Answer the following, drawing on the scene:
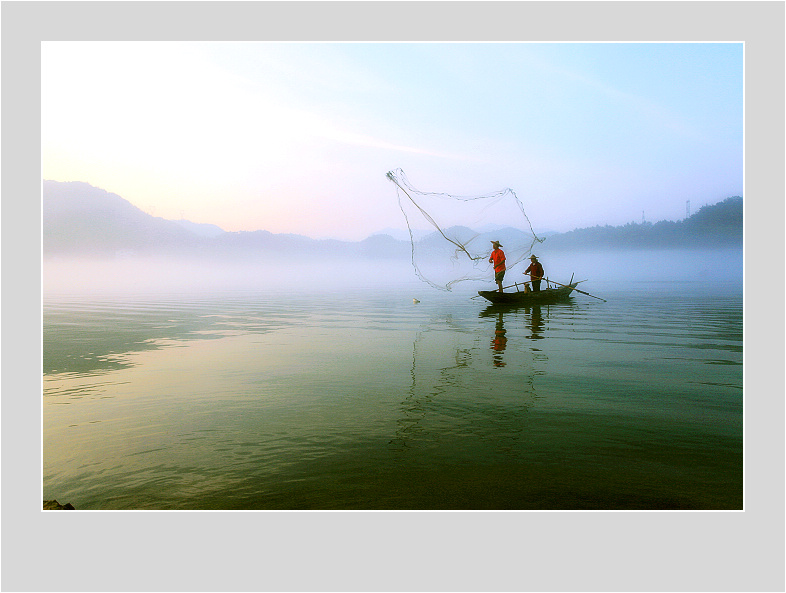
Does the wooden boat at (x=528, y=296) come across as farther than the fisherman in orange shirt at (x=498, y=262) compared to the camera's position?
No

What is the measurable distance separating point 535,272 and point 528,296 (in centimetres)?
227

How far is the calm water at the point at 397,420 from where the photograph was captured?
5.40m

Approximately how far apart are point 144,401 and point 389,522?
5.48m

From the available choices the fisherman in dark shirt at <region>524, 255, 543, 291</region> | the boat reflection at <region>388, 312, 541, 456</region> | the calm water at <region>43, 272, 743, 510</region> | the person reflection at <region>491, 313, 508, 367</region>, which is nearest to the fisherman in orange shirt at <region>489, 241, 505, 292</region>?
the fisherman in dark shirt at <region>524, 255, 543, 291</region>

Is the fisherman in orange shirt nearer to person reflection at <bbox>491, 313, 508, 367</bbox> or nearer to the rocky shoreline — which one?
person reflection at <bbox>491, 313, 508, 367</bbox>

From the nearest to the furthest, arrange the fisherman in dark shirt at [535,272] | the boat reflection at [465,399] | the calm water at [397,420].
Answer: the calm water at [397,420]
the boat reflection at [465,399]
the fisherman in dark shirt at [535,272]

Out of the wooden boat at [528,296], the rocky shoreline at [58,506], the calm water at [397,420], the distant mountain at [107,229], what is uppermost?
the distant mountain at [107,229]

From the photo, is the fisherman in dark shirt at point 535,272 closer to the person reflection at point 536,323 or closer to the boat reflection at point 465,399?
the person reflection at point 536,323

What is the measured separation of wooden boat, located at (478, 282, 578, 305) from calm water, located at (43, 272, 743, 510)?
6664mm

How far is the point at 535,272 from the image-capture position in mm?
25234

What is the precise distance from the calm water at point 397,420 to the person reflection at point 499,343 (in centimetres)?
13

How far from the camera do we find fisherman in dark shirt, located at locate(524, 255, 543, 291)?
80.9 ft

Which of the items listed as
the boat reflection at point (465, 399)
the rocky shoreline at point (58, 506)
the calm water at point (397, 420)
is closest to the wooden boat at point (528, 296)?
the calm water at point (397, 420)

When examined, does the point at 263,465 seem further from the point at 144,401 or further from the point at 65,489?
the point at 144,401
